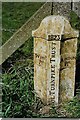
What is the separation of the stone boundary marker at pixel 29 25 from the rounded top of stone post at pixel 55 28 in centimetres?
3

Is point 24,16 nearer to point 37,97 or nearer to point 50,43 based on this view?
point 50,43

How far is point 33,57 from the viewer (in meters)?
3.56

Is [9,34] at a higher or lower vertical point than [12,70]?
higher

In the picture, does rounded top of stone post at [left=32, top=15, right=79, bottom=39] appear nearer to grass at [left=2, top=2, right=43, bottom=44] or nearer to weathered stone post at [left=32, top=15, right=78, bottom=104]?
weathered stone post at [left=32, top=15, right=78, bottom=104]

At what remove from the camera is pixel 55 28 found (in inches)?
138

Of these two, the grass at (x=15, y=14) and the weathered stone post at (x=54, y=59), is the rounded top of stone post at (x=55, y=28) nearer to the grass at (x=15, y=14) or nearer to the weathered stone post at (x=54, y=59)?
the weathered stone post at (x=54, y=59)

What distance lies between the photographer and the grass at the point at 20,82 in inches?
138

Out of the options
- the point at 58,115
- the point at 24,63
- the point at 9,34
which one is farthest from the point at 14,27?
the point at 58,115

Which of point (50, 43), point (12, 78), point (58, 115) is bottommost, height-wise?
point (58, 115)

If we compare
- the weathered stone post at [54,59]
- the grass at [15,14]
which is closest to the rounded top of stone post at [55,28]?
the weathered stone post at [54,59]

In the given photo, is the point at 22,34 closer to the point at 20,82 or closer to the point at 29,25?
the point at 29,25

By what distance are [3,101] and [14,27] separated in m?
0.57

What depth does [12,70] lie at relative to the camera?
11.7ft

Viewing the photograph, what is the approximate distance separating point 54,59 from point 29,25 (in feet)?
1.04
